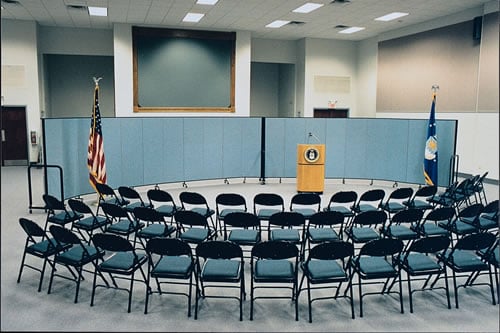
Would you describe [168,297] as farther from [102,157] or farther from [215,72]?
[215,72]

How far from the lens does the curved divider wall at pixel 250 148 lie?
385 inches

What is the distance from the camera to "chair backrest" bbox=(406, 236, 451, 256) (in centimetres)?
439

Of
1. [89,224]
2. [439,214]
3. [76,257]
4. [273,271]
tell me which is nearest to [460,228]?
[439,214]

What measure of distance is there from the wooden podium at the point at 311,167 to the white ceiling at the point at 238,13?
398 cm

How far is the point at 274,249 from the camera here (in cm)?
420

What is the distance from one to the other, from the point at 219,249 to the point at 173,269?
0.55 m

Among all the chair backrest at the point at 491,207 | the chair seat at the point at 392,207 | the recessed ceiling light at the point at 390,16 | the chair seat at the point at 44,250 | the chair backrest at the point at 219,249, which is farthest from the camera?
the recessed ceiling light at the point at 390,16

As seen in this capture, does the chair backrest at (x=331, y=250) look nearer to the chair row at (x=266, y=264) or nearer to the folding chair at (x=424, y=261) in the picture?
the chair row at (x=266, y=264)

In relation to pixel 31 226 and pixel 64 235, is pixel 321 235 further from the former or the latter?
pixel 31 226

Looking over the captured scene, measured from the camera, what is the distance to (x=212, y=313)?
14.0 ft

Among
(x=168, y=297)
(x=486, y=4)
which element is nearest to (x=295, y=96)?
(x=486, y=4)

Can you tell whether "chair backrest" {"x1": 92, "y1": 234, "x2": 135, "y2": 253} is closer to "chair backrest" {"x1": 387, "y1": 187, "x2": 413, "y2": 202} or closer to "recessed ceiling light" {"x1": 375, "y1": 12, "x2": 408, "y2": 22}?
"chair backrest" {"x1": 387, "y1": 187, "x2": 413, "y2": 202}

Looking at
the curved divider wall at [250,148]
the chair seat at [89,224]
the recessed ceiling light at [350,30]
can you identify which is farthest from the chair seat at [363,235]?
the recessed ceiling light at [350,30]

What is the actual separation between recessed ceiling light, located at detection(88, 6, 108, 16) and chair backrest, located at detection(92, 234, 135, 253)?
914cm
